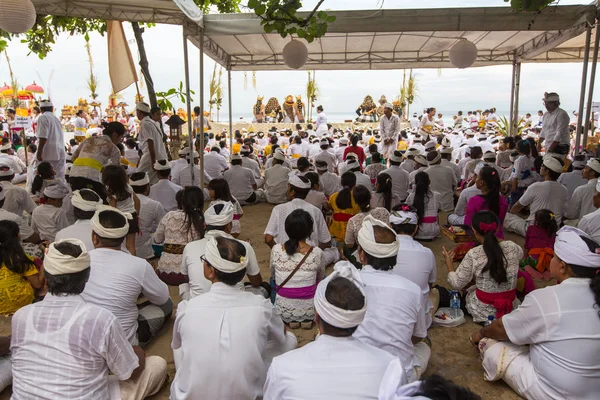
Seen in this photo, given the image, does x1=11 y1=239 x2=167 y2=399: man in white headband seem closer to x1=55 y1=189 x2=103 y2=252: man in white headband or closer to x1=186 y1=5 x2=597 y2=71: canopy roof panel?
x1=55 y1=189 x2=103 y2=252: man in white headband

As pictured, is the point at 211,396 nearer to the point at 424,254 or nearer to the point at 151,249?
the point at 424,254

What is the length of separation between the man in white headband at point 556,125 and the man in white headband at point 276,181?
4.34m

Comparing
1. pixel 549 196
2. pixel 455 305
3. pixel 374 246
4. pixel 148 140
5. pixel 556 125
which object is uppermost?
pixel 556 125

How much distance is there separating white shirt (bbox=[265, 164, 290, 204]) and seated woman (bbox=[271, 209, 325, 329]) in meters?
4.44

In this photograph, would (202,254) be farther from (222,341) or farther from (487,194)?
(487,194)

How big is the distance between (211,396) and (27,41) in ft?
32.2

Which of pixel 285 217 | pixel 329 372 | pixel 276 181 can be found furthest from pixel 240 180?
pixel 329 372

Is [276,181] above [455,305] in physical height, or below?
above

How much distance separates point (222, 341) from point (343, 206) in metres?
3.30

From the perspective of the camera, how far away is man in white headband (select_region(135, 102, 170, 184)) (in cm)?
656

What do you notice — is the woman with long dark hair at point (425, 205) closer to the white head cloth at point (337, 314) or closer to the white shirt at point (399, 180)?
the white shirt at point (399, 180)

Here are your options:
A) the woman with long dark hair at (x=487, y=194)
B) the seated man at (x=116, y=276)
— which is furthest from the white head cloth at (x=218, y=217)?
the woman with long dark hair at (x=487, y=194)

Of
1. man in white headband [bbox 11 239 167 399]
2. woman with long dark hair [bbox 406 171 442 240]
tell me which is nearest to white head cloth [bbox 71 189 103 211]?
man in white headband [bbox 11 239 167 399]

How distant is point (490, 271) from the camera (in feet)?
10.4
